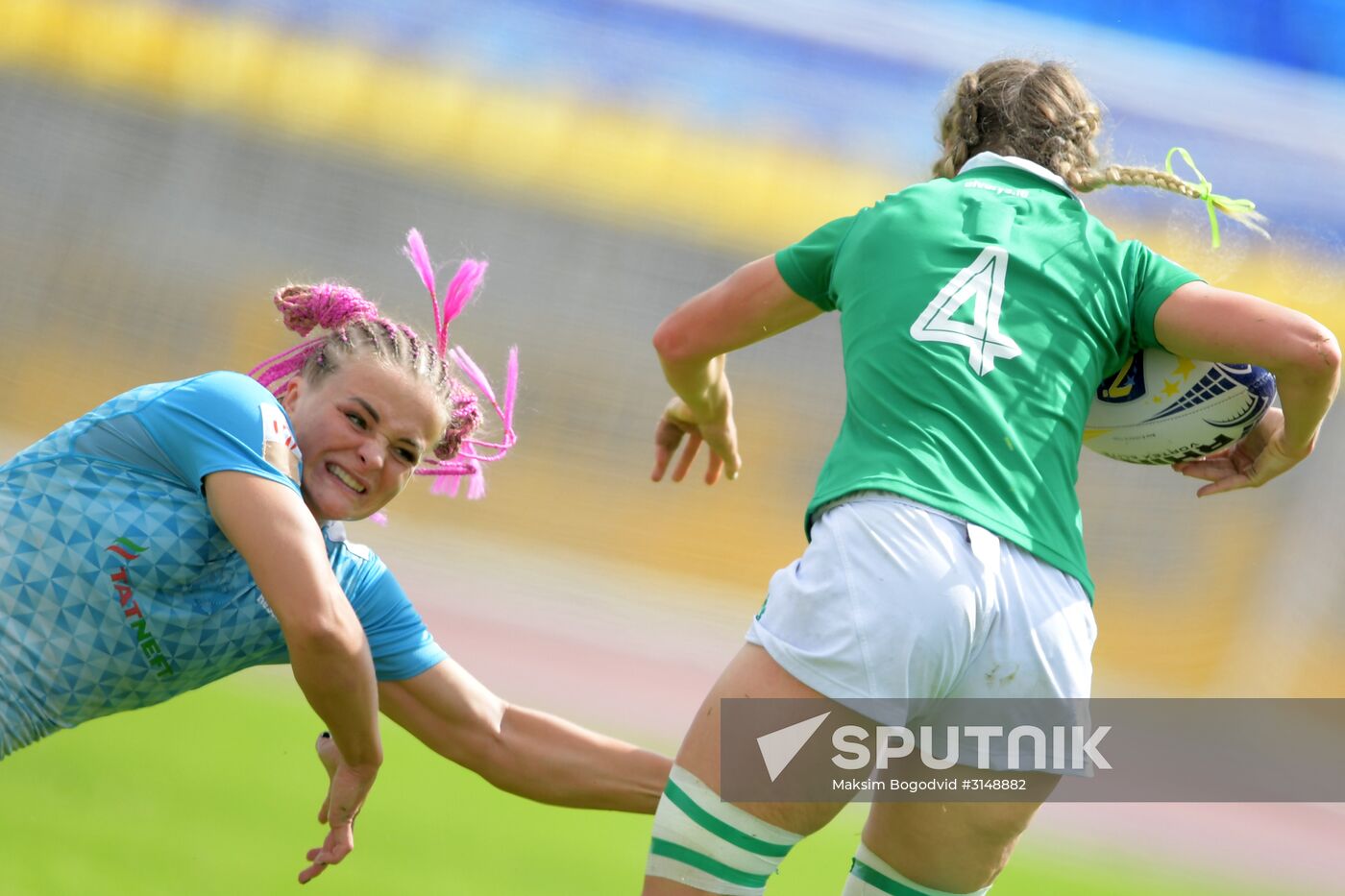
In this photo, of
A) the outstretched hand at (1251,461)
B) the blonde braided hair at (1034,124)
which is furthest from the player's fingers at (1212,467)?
the blonde braided hair at (1034,124)

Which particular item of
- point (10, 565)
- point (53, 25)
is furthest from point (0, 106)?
point (10, 565)

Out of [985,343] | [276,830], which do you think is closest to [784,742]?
[985,343]

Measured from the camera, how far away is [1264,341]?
2.05m

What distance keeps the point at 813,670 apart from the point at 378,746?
31.6 inches

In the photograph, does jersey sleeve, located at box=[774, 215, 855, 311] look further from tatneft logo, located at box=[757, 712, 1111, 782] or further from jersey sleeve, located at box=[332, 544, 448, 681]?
jersey sleeve, located at box=[332, 544, 448, 681]

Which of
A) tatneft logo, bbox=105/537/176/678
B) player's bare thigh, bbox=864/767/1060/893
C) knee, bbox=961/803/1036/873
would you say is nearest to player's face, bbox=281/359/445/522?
tatneft logo, bbox=105/537/176/678

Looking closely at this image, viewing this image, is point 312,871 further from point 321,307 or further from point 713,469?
point 713,469

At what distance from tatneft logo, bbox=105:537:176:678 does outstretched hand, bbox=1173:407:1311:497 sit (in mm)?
1756

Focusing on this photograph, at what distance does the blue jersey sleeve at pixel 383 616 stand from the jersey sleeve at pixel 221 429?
37 cm

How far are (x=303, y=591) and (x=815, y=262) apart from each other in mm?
944

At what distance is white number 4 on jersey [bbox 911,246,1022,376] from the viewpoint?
2.08 m

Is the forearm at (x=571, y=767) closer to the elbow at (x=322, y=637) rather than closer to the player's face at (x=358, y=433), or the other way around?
the player's face at (x=358, y=433)

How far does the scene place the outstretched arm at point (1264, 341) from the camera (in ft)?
6.71

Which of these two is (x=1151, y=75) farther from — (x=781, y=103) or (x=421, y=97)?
(x=421, y=97)
